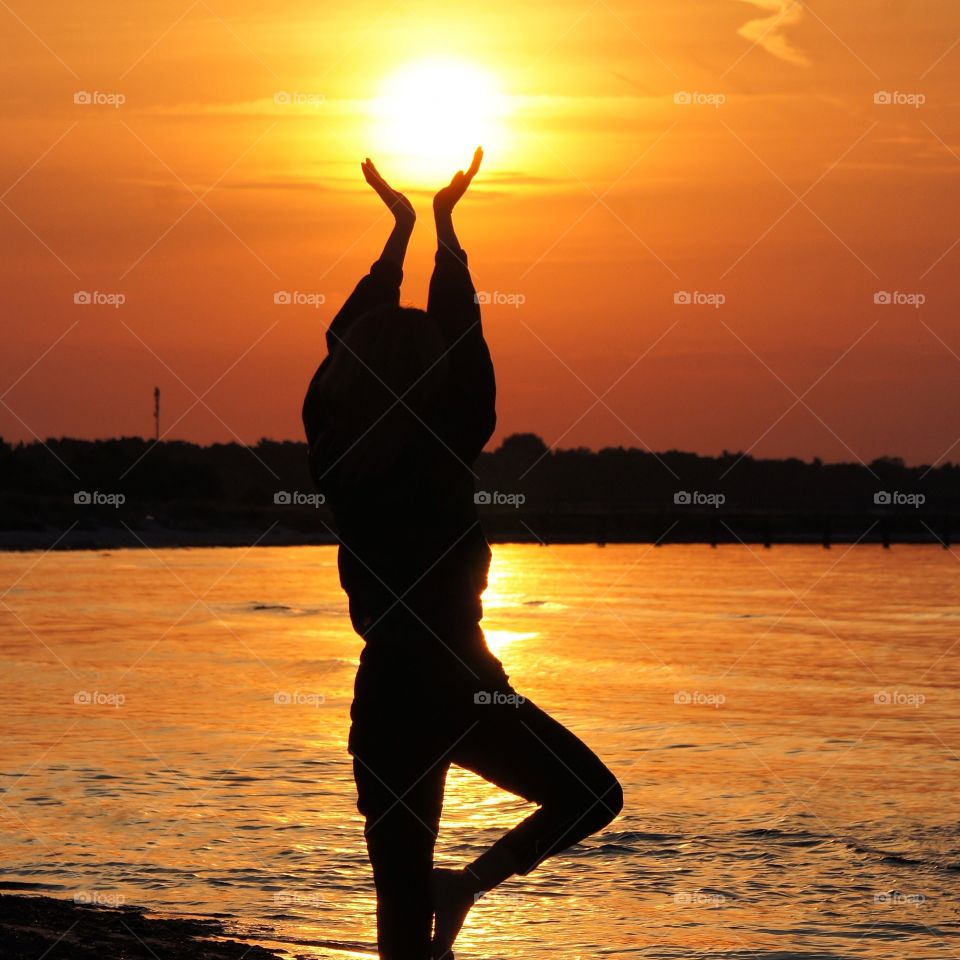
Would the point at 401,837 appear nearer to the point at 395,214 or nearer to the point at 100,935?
the point at 395,214

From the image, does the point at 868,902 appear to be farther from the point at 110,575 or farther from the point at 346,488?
the point at 110,575

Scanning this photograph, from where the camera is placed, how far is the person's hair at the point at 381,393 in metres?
3.76

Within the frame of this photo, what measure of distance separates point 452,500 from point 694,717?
20.2m

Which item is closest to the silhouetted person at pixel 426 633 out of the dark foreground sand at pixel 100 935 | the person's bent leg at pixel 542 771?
the person's bent leg at pixel 542 771

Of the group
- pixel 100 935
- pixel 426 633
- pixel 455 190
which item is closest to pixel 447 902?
pixel 426 633

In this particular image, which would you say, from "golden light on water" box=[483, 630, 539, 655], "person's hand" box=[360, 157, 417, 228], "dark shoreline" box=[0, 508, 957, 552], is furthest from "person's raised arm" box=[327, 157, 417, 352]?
"dark shoreline" box=[0, 508, 957, 552]

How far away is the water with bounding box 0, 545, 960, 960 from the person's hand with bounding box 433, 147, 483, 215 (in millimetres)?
6392

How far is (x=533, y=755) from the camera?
3719mm

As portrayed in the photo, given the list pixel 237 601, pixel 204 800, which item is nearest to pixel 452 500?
Answer: pixel 204 800

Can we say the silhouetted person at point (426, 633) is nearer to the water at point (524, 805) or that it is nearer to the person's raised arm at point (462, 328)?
the person's raised arm at point (462, 328)

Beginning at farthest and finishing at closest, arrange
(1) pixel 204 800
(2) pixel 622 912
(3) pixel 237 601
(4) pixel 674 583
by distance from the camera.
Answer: (4) pixel 674 583, (3) pixel 237 601, (1) pixel 204 800, (2) pixel 622 912

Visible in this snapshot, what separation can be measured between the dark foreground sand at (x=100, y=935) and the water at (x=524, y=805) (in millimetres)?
530

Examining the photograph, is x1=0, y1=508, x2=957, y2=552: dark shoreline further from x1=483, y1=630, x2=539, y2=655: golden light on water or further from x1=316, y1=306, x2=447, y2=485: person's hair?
x1=316, y1=306, x2=447, y2=485: person's hair

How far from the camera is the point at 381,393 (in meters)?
3.84
